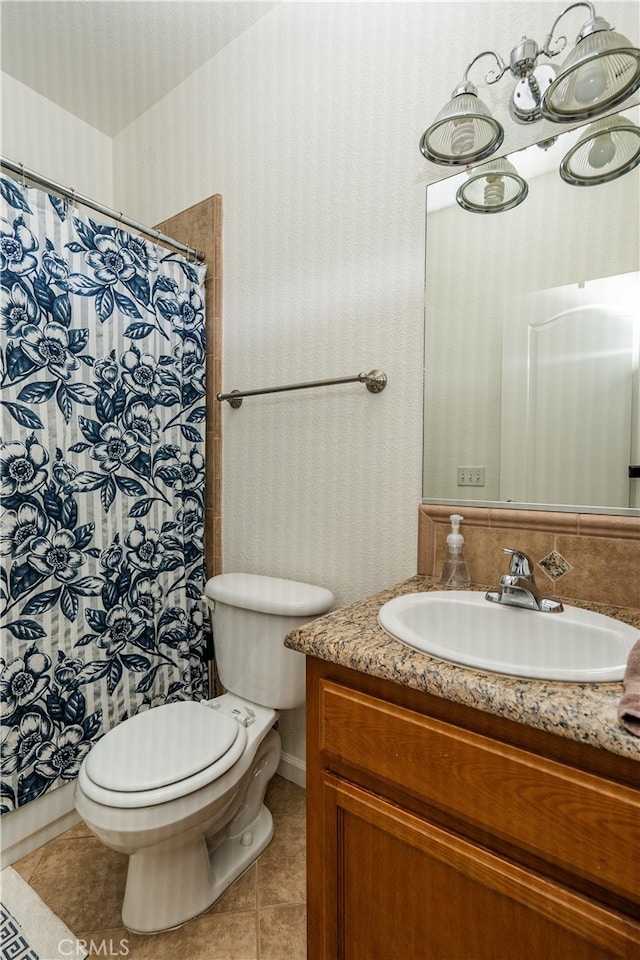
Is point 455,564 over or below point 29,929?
Answer: over

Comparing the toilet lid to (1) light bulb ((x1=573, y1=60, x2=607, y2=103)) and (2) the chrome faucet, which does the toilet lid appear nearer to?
(2) the chrome faucet

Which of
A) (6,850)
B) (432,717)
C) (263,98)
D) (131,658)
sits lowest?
(6,850)

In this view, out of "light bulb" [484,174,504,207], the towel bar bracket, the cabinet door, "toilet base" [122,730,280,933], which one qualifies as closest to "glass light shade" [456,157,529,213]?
"light bulb" [484,174,504,207]

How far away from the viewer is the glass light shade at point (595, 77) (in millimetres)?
920

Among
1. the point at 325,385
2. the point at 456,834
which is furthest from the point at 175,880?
the point at 325,385

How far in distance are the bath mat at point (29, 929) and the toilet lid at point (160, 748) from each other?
417 millimetres

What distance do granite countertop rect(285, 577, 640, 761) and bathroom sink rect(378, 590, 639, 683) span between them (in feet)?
0.08

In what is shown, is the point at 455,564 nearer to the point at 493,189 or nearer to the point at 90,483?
the point at 493,189

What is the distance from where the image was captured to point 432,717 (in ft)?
2.51

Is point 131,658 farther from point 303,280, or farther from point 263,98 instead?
point 263,98

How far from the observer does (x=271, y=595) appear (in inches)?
57.4

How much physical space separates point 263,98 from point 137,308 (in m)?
0.86

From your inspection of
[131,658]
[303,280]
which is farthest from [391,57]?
[131,658]

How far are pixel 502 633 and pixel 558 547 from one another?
249 mm
